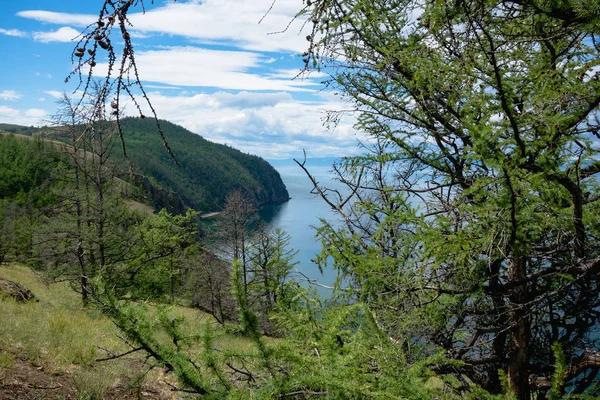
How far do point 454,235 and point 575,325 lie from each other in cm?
221

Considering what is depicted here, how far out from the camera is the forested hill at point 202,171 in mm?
126688

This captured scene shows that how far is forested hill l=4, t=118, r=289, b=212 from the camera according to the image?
416 ft

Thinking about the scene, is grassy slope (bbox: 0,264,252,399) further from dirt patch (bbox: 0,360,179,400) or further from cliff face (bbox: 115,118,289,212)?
cliff face (bbox: 115,118,289,212)

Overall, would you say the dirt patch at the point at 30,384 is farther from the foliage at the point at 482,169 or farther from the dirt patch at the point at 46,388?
the foliage at the point at 482,169

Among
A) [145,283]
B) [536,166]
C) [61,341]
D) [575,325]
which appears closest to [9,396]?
[61,341]

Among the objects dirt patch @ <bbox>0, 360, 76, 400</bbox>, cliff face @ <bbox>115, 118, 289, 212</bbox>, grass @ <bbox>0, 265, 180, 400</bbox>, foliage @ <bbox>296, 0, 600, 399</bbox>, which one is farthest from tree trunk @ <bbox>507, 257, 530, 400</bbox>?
cliff face @ <bbox>115, 118, 289, 212</bbox>

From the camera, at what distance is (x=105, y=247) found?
49.1ft

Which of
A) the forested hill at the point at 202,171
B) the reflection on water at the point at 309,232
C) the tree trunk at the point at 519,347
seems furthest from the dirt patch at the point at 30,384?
the forested hill at the point at 202,171

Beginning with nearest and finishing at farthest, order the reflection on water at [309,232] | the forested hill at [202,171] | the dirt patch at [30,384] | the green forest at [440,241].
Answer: the green forest at [440,241] → the dirt patch at [30,384] → the reflection on water at [309,232] → the forested hill at [202,171]

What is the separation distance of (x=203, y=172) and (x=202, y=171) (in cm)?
52

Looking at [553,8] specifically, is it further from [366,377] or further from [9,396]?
[9,396]

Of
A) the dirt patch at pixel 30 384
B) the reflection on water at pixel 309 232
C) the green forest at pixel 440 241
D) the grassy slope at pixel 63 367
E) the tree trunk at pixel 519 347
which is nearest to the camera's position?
the green forest at pixel 440 241

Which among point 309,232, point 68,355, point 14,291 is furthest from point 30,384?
point 309,232

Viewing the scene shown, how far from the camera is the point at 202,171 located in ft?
502
